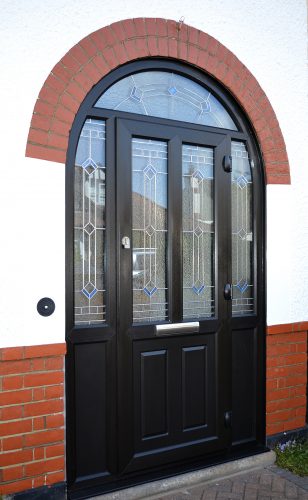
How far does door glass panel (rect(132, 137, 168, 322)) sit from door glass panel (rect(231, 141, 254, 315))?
2.08 feet

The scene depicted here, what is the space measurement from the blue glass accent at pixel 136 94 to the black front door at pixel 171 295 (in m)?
0.20

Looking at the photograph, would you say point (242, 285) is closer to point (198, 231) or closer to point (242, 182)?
point (198, 231)

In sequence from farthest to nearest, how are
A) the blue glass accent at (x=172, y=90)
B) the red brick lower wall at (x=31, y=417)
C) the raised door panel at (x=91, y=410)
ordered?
the blue glass accent at (x=172, y=90) → the raised door panel at (x=91, y=410) → the red brick lower wall at (x=31, y=417)

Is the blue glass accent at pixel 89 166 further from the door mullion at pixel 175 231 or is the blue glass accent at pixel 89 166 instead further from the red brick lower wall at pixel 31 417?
the red brick lower wall at pixel 31 417

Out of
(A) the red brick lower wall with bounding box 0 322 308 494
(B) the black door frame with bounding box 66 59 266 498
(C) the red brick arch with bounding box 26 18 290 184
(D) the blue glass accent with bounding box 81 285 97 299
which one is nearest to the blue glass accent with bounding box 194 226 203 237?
(B) the black door frame with bounding box 66 59 266 498

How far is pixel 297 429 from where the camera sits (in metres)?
3.78

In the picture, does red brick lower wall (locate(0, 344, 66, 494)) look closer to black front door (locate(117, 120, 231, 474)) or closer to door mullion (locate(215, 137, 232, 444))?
black front door (locate(117, 120, 231, 474))

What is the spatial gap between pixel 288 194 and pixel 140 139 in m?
1.33

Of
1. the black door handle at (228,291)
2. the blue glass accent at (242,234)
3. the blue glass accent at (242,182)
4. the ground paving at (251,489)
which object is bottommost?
the ground paving at (251,489)

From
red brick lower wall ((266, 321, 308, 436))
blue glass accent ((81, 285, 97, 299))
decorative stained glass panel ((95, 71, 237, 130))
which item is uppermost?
decorative stained glass panel ((95, 71, 237, 130))

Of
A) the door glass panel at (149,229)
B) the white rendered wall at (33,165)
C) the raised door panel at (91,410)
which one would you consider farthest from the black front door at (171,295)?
the white rendered wall at (33,165)

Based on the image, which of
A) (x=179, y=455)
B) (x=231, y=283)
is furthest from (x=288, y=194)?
(x=179, y=455)

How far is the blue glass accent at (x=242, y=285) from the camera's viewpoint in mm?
3598

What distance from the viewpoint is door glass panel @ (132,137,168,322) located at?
3.14 metres
